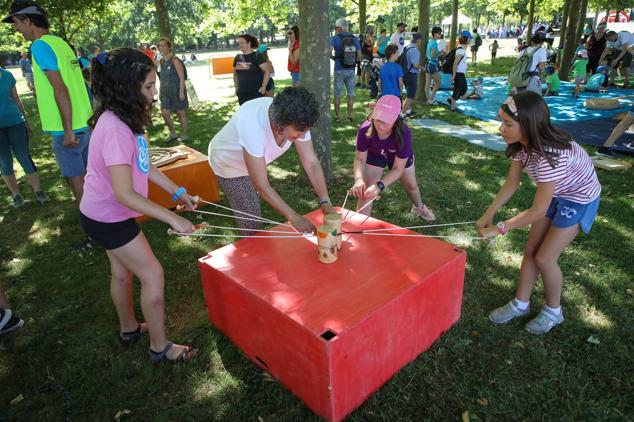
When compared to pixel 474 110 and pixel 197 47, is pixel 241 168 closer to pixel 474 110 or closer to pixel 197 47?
pixel 474 110

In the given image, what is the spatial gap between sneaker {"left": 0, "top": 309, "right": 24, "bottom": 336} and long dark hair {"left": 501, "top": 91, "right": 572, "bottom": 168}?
3653 millimetres

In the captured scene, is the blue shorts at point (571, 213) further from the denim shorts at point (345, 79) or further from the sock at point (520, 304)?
the denim shorts at point (345, 79)

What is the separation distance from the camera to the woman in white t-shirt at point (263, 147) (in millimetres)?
2373

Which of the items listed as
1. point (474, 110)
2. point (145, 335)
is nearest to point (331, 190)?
point (145, 335)

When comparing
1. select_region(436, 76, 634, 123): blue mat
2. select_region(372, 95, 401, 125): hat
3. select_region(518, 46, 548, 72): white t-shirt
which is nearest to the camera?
select_region(372, 95, 401, 125): hat

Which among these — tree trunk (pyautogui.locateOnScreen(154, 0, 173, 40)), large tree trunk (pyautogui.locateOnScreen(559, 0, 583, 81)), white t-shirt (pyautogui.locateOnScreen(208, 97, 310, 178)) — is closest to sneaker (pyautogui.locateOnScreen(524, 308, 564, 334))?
white t-shirt (pyautogui.locateOnScreen(208, 97, 310, 178))

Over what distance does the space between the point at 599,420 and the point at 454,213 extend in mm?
2583

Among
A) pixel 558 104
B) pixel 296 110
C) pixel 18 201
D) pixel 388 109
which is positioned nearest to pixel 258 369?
pixel 296 110

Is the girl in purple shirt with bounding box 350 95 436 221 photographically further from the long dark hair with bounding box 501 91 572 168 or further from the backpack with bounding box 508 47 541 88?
the backpack with bounding box 508 47 541 88

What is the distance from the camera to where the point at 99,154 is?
2.07 metres

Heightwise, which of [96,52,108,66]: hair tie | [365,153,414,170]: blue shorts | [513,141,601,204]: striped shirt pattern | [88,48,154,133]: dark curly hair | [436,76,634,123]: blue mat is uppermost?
[96,52,108,66]: hair tie

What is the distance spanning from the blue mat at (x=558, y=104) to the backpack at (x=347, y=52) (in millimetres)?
2892

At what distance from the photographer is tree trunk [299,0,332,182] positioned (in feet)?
15.1

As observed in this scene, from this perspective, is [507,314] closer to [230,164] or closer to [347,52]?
[230,164]
